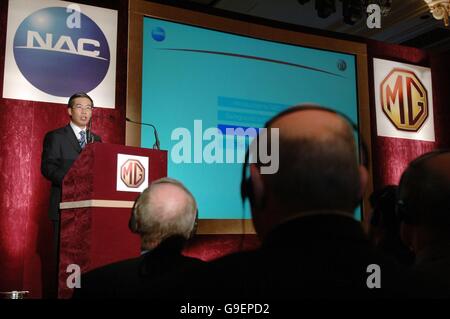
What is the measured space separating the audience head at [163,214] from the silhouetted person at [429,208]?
2.07ft

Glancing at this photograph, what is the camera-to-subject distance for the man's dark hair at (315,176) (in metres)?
0.67

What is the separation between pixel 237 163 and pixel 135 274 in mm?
2841

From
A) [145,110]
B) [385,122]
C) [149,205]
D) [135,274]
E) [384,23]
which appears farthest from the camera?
[384,23]

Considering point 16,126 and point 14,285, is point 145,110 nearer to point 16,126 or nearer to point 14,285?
point 16,126

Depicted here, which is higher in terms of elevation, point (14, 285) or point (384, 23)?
point (384, 23)

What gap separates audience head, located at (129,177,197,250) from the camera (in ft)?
4.51

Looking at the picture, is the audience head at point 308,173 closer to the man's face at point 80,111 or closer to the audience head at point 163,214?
the audience head at point 163,214

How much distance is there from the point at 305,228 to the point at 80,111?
114 inches

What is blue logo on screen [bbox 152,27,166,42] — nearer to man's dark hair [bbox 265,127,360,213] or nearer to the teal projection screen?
the teal projection screen

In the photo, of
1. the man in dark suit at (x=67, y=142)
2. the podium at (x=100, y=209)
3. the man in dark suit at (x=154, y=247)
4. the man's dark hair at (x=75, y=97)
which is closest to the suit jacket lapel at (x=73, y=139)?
the man in dark suit at (x=67, y=142)

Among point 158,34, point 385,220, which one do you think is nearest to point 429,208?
point 385,220

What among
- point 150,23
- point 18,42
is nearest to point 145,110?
point 150,23

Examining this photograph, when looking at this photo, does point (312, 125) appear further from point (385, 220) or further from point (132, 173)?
point (132, 173)
